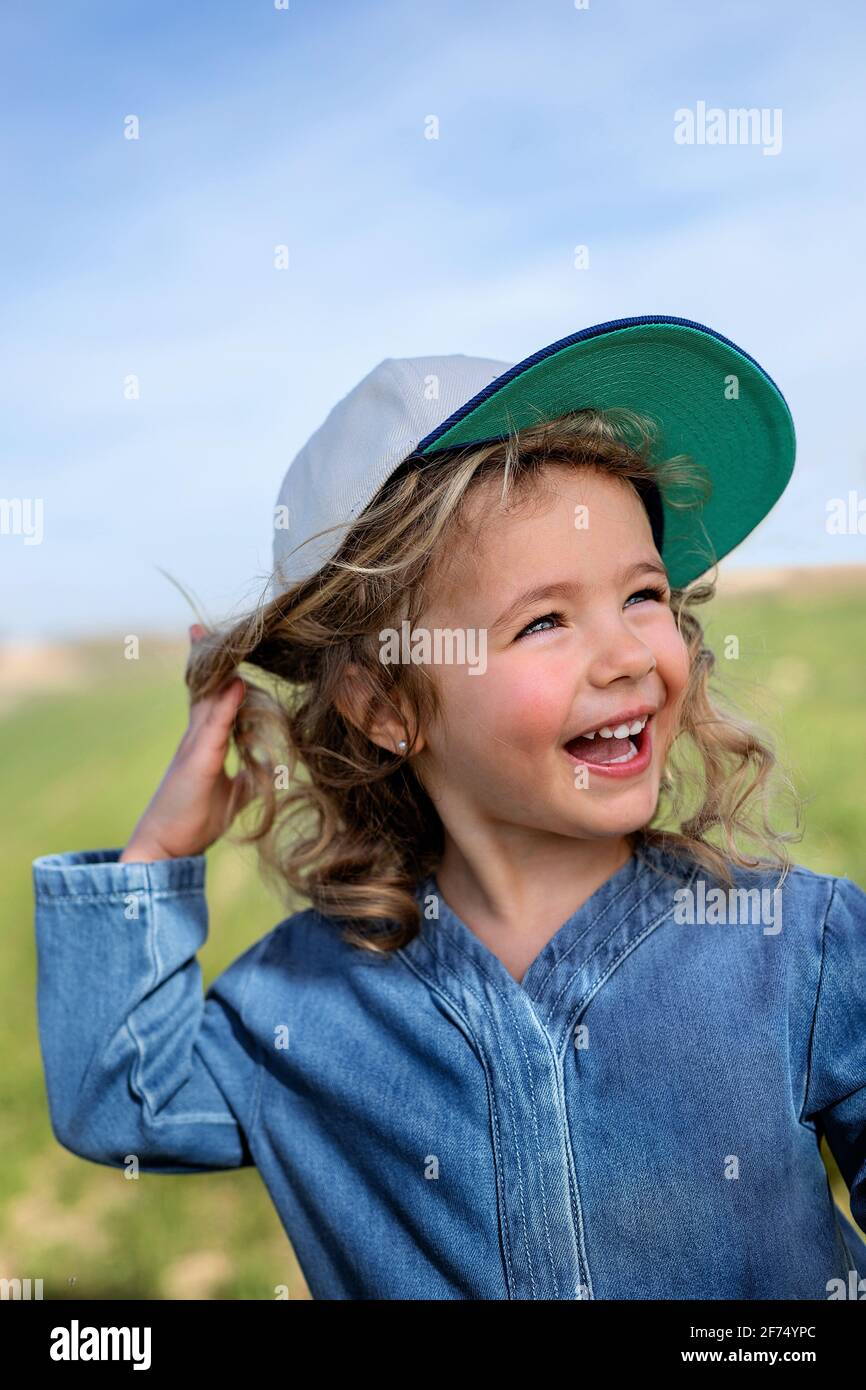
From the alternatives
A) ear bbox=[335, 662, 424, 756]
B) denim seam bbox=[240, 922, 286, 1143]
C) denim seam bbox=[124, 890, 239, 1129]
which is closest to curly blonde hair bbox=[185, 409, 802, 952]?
ear bbox=[335, 662, 424, 756]

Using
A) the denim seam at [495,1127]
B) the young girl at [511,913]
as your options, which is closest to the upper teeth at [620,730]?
the young girl at [511,913]

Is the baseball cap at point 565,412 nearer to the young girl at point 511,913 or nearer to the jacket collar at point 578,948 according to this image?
the young girl at point 511,913

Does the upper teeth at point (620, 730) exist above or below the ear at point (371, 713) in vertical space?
below

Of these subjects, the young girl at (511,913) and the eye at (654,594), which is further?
the eye at (654,594)

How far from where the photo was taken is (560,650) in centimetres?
147

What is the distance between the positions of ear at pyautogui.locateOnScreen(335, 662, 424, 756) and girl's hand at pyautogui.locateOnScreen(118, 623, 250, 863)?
21 centimetres

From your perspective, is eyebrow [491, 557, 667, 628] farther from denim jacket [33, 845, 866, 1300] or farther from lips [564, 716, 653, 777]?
denim jacket [33, 845, 866, 1300]

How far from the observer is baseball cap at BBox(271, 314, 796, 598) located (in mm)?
1482

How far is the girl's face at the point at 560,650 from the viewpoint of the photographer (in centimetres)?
148

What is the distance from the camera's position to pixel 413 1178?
157 cm

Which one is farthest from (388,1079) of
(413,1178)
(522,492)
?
(522,492)

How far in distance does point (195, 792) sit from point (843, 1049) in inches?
36.3

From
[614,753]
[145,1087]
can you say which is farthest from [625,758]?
[145,1087]
